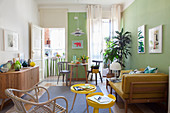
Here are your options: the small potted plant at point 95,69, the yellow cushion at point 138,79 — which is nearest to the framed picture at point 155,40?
the yellow cushion at point 138,79

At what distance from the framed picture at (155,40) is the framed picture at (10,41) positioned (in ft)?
12.9

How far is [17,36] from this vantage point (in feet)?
12.7

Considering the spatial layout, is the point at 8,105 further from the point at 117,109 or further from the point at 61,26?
the point at 61,26

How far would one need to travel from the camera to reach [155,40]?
3.26m

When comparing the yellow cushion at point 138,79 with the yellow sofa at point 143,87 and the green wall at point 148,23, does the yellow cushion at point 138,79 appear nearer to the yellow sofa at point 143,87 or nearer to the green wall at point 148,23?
the yellow sofa at point 143,87

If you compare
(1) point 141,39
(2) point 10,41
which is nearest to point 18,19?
(2) point 10,41

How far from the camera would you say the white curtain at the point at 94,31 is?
5.72 m

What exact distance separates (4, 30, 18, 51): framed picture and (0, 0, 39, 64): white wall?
12cm

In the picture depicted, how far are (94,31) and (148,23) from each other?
2594mm

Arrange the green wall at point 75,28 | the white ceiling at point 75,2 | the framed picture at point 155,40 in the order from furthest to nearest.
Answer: the green wall at point 75,28 < the white ceiling at point 75,2 < the framed picture at point 155,40

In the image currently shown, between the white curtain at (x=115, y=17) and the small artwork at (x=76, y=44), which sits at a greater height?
the white curtain at (x=115, y=17)

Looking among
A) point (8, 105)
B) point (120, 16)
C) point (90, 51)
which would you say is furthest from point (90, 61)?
point (8, 105)

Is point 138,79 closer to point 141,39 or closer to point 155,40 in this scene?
point 155,40

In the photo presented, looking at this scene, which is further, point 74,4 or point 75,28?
point 75,28
